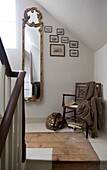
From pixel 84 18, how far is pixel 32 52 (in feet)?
5.00

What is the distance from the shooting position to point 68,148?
271cm

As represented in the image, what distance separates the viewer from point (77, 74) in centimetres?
438

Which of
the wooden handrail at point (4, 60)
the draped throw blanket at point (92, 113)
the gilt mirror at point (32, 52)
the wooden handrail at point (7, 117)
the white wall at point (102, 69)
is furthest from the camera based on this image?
the gilt mirror at point (32, 52)

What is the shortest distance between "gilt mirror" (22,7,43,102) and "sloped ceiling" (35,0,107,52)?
35 centimetres

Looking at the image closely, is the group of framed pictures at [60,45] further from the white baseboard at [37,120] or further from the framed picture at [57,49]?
the white baseboard at [37,120]

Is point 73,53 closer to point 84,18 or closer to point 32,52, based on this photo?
point 32,52

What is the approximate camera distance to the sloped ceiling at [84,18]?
2.62 meters

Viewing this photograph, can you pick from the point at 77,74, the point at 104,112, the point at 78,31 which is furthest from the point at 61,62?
the point at 104,112

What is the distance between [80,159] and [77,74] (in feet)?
7.72

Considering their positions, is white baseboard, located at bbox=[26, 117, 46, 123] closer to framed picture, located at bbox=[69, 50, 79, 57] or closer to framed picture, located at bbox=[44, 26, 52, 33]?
framed picture, located at bbox=[69, 50, 79, 57]

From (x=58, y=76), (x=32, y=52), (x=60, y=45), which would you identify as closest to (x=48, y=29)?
(x=60, y=45)

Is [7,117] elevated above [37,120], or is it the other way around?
[7,117]

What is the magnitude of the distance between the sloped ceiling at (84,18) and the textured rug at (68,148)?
5.80 feet

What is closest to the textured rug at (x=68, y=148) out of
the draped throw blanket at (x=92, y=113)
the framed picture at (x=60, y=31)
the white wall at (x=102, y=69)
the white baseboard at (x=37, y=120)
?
the draped throw blanket at (x=92, y=113)
